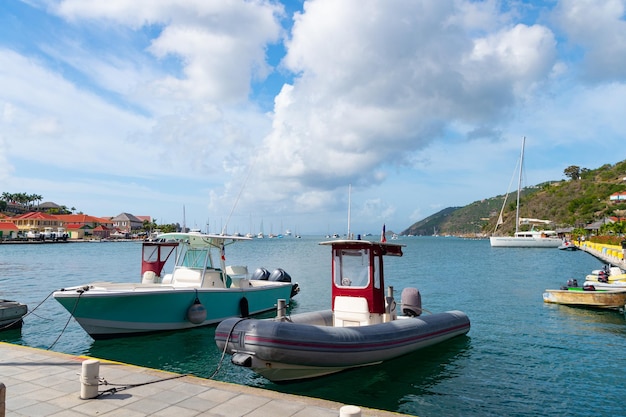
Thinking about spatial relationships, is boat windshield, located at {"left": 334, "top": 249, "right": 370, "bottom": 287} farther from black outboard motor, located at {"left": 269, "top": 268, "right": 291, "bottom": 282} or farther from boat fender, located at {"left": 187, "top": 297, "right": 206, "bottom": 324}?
black outboard motor, located at {"left": 269, "top": 268, "right": 291, "bottom": 282}

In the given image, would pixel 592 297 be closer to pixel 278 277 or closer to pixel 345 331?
pixel 278 277

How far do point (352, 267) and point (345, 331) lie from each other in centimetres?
214

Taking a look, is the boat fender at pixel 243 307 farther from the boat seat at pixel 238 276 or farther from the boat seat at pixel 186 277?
the boat seat at pixel 186 277

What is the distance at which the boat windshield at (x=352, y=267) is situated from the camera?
37.9 ft

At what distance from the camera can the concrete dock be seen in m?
6.29

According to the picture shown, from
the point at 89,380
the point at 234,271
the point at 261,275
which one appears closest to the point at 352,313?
the point at 89,380

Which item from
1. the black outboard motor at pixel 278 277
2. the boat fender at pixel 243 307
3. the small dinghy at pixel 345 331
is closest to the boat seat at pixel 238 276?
the boat fender at pixel 243 307

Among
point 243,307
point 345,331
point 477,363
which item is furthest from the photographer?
point 243,307

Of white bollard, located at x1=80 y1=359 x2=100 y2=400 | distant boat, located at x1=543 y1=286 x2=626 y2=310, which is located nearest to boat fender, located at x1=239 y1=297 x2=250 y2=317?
white bollard, located at x1=80 y1=359 x2=100 y2=400

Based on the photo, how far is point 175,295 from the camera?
1439cm

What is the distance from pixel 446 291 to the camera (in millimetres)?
26938

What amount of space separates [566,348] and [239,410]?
11808mm

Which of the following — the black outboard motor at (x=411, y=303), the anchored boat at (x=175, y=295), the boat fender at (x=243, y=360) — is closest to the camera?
the boat fender at (x=243, y=360)

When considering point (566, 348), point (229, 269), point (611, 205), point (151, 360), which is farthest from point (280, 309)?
point (611, 205)
